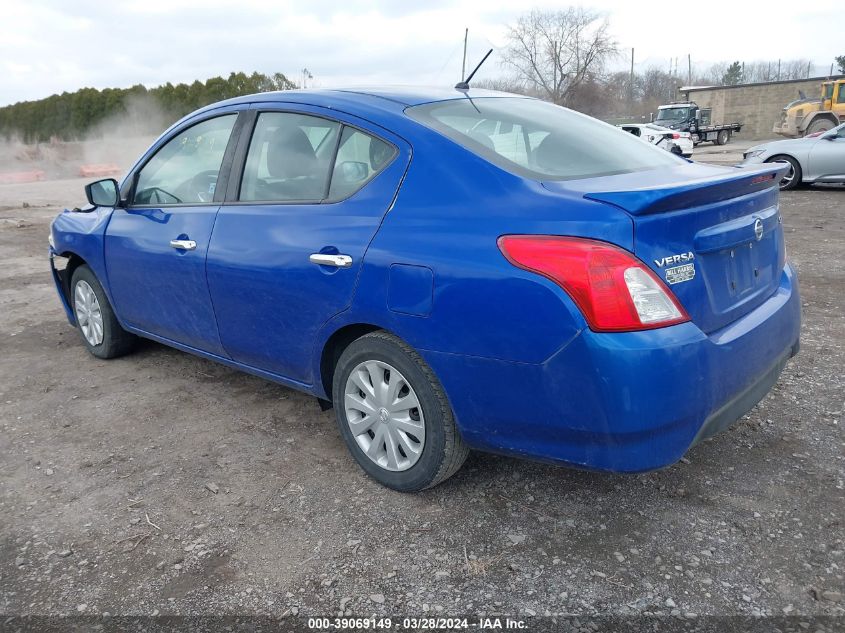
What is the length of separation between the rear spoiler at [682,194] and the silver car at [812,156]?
35.8ft

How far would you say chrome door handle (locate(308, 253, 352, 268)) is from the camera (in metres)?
2.83

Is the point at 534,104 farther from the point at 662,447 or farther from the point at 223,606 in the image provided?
the point at 223,606

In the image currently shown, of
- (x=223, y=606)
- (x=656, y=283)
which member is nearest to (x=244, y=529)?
(x=223, y=606)

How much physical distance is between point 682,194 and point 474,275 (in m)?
0.73

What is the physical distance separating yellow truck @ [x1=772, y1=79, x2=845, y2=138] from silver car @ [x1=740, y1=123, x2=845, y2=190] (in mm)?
16414

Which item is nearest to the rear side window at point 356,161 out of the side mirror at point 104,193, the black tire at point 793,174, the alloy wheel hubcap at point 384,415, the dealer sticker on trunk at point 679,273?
the alloy wheel hubcap at point 384,415

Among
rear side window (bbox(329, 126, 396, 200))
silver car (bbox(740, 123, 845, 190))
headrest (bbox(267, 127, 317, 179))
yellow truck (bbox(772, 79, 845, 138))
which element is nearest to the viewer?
rear side window (bbox(329, 126, 396, 200))

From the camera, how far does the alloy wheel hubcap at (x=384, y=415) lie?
9.18ft

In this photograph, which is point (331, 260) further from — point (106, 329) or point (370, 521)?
point (106, 329)

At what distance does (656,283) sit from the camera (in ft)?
7.34

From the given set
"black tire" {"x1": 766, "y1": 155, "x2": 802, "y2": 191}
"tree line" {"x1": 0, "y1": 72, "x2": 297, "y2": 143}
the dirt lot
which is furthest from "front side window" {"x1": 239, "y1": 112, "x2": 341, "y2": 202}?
"tree line" {"x1": 0, "y1": 72, "x2": 297, "y2": 143}

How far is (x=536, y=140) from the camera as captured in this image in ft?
9.84

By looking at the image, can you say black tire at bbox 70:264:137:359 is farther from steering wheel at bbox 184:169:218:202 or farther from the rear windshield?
the rear windshield

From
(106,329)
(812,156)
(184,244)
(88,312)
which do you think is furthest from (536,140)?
(812,156)
